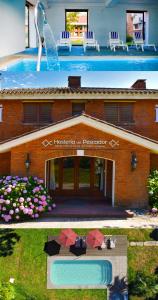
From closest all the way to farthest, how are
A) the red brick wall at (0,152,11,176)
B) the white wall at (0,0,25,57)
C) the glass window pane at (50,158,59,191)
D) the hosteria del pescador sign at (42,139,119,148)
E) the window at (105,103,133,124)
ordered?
the hosteria del pescador sign at (42,139,119,148) → the red brick wall at (0,152,11,176) → the glass window pane at (50,158,59,191) → the window at (105,103,133,124) → the white wall at (0,0,25,57)

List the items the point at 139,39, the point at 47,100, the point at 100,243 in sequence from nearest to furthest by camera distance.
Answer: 1. the point at 100,243
2. the point at 47,100
3. the point at 139,39

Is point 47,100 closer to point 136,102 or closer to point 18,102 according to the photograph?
point 18,102

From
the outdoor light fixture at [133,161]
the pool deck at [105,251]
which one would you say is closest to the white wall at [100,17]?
the outdoor light fixture at [133,161]

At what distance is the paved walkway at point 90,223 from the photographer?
57.0 ft

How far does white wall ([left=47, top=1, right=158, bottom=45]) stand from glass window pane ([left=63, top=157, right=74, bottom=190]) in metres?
14.9

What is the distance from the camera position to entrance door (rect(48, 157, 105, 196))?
22.1 metres

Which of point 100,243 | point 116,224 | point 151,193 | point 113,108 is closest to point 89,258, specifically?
point 100,243

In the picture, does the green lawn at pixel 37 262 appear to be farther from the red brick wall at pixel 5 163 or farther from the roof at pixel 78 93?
the roof at pixel 78 93

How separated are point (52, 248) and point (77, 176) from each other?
22.0 feet

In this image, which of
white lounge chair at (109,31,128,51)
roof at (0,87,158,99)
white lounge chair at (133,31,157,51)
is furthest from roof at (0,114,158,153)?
white lounge chair at (133,31,157,51)

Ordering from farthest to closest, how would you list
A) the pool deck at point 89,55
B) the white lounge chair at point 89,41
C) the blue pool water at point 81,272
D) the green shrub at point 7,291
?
the white lounge chair at point 89,41
the pool deck at point 89,55
the blue pool water at point 81,272
the green shrub at point 7,291

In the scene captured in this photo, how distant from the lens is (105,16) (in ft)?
110

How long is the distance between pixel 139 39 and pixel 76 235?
2078 centimetres

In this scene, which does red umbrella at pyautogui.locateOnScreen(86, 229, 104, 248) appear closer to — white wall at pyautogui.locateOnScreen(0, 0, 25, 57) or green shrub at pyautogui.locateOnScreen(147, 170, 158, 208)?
green shrub at pyautogui.locateOnScreen(147, 170, 158, 208)
